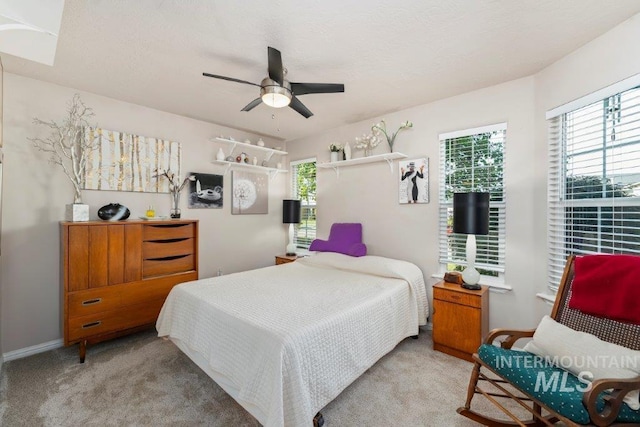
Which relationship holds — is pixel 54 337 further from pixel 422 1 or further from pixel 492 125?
pixel 492 125

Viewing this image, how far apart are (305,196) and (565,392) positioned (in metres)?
3.74

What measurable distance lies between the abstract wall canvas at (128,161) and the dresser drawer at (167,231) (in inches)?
24.3

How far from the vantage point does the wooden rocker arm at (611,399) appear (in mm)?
1154

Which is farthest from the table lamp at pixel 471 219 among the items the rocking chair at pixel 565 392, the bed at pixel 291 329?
the rocking chair at pixel 565 392

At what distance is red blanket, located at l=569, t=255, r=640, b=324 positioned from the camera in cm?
149

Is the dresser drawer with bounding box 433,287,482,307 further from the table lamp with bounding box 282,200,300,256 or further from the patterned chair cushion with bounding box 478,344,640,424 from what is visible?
the table lamp with bounding box 282,200,300,256

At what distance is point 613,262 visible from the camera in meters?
1.61

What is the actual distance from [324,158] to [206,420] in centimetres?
343

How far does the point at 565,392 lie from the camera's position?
126 cm

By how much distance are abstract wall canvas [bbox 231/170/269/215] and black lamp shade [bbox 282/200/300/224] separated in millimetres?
509

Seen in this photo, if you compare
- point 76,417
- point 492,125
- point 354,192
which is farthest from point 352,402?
point 492,125

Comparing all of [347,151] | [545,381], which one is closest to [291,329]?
[545,381]

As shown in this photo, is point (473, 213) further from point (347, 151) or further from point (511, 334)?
point (347, 151)

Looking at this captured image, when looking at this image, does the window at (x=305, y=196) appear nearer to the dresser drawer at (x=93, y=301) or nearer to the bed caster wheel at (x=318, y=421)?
the dresser drawer at (x=93, y=301)
